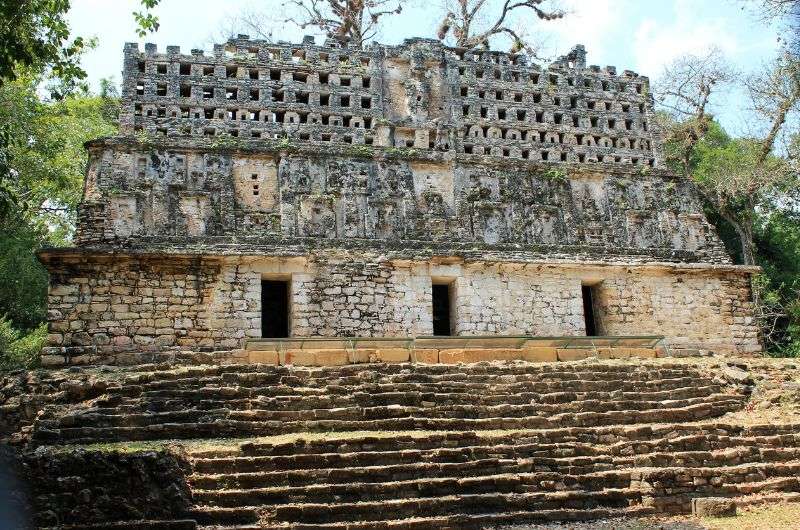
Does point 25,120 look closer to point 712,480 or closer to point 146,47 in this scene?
point 146,47

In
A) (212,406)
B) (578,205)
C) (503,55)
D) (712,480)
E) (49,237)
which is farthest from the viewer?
(49,237)

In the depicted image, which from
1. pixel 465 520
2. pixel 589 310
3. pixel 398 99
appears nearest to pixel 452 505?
pixel 465 520

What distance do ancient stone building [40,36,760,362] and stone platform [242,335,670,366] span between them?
5.21 feet

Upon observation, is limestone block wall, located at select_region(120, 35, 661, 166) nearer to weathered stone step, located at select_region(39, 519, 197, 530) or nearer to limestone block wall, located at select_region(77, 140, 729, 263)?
limestone block wall, located at select_region(77, 140, 729, 263)

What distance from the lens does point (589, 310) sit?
17734 millimetres

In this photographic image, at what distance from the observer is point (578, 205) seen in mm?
18844

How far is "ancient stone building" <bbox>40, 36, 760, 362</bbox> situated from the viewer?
1513 centimetres

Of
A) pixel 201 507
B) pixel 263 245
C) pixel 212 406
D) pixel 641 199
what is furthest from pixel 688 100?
pixel 201 507

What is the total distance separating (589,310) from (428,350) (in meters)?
5.59

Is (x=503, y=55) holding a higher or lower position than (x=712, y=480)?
higher

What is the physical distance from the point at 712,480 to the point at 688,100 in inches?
728

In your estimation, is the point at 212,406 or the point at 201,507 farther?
the point at 212,406

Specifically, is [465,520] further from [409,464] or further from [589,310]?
[589,310]

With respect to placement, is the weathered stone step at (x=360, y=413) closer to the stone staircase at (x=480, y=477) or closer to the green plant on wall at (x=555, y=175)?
the stone staircase at (x=480, y=477)
